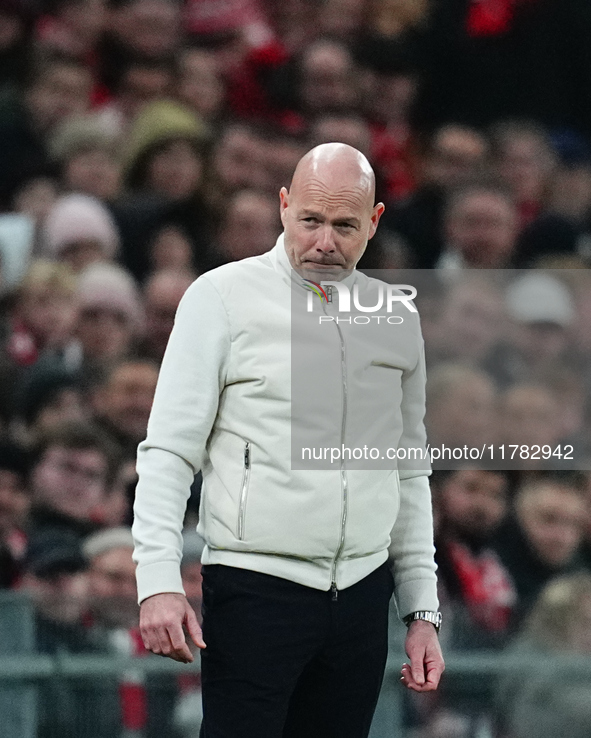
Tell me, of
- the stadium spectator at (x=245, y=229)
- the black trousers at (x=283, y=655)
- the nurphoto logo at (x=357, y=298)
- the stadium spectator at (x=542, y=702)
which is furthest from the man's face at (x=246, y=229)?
the black trousers at (x=283, y=655)

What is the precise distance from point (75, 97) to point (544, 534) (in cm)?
153


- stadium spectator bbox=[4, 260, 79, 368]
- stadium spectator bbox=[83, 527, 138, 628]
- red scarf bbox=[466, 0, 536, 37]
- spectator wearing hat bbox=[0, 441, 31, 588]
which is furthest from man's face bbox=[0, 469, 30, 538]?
red scarf bbox=[466, 0, 536, 37]

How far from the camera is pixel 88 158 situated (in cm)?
269

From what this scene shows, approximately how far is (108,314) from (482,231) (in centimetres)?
95

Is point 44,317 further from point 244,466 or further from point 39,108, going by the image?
point 244,466

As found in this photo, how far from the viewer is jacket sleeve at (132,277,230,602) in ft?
3.79

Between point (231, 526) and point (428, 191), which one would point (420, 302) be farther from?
point (231, 526)

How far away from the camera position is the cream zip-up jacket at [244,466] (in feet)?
3.85

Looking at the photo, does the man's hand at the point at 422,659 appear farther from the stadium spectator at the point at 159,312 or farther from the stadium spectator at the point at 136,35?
the stadium spectator at the point at 136,35

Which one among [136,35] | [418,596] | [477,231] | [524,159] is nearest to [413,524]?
[418,596]

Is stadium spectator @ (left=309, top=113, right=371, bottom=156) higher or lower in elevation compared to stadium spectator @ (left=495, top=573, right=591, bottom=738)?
higher

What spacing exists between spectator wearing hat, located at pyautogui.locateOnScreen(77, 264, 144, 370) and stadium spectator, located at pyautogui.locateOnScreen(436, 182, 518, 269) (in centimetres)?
76

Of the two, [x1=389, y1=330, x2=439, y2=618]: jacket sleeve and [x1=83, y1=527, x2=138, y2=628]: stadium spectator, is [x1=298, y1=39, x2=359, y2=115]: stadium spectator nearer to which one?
[x1=83, y1=527, x2=138, y2=628]: stadium spectator

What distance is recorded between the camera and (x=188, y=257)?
2621mm
